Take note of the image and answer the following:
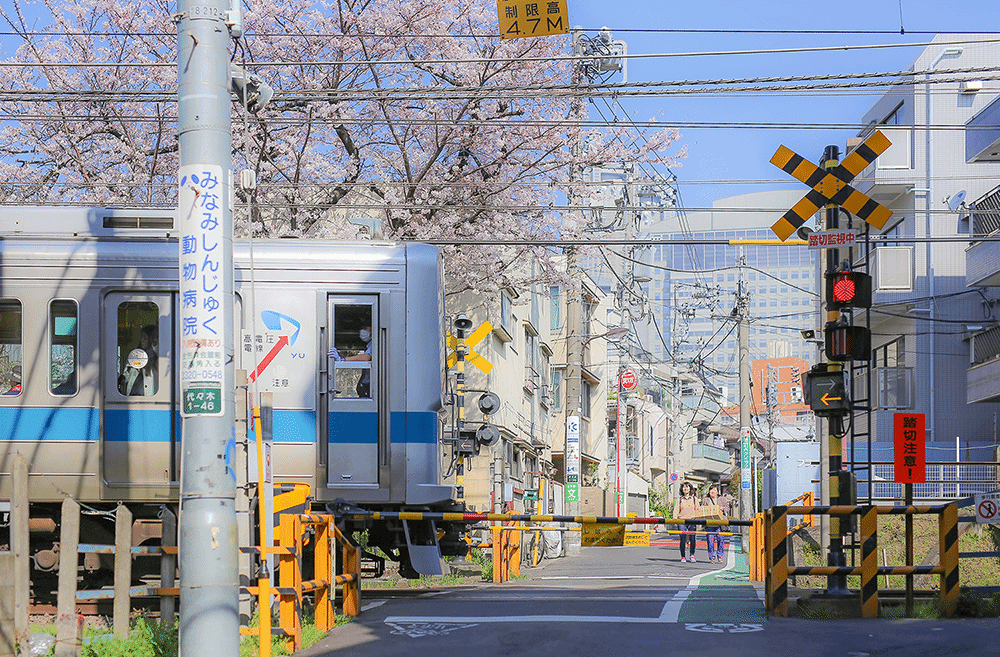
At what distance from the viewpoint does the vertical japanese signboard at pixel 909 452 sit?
1245cm

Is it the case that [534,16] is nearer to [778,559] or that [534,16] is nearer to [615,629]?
[778,559]

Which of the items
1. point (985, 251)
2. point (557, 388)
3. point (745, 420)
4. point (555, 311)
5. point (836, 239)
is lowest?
point (745, 420)

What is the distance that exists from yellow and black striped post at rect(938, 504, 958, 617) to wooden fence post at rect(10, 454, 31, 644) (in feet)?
24.5

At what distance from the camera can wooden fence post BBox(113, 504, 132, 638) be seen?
8.26 meters

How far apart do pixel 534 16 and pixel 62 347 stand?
7.42m

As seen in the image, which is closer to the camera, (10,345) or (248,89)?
(248,89)

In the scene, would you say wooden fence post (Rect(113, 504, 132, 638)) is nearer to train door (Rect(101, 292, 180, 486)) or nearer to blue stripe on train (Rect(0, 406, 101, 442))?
train door (Rect(101, 292, 180, 486))

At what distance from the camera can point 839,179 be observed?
11109mm

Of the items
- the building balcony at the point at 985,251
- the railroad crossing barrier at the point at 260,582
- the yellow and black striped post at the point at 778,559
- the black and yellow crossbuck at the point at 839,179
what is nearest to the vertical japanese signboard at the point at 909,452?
the black and yellow crossbuck at the point at 839,179

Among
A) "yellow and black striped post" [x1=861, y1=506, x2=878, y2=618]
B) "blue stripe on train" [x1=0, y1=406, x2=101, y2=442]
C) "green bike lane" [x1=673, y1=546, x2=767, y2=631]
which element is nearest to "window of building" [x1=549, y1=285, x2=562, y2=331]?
"green bike lane" [x1=673, y1=546, x2=767, y2=631]

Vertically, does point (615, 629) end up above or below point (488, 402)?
below

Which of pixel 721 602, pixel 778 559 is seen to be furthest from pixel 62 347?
pixel 778 559

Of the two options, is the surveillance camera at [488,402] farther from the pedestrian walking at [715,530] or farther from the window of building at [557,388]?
the window of building at [557,388]

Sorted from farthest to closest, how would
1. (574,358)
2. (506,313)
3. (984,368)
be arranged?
(984,368), (506,313), (574,358)
